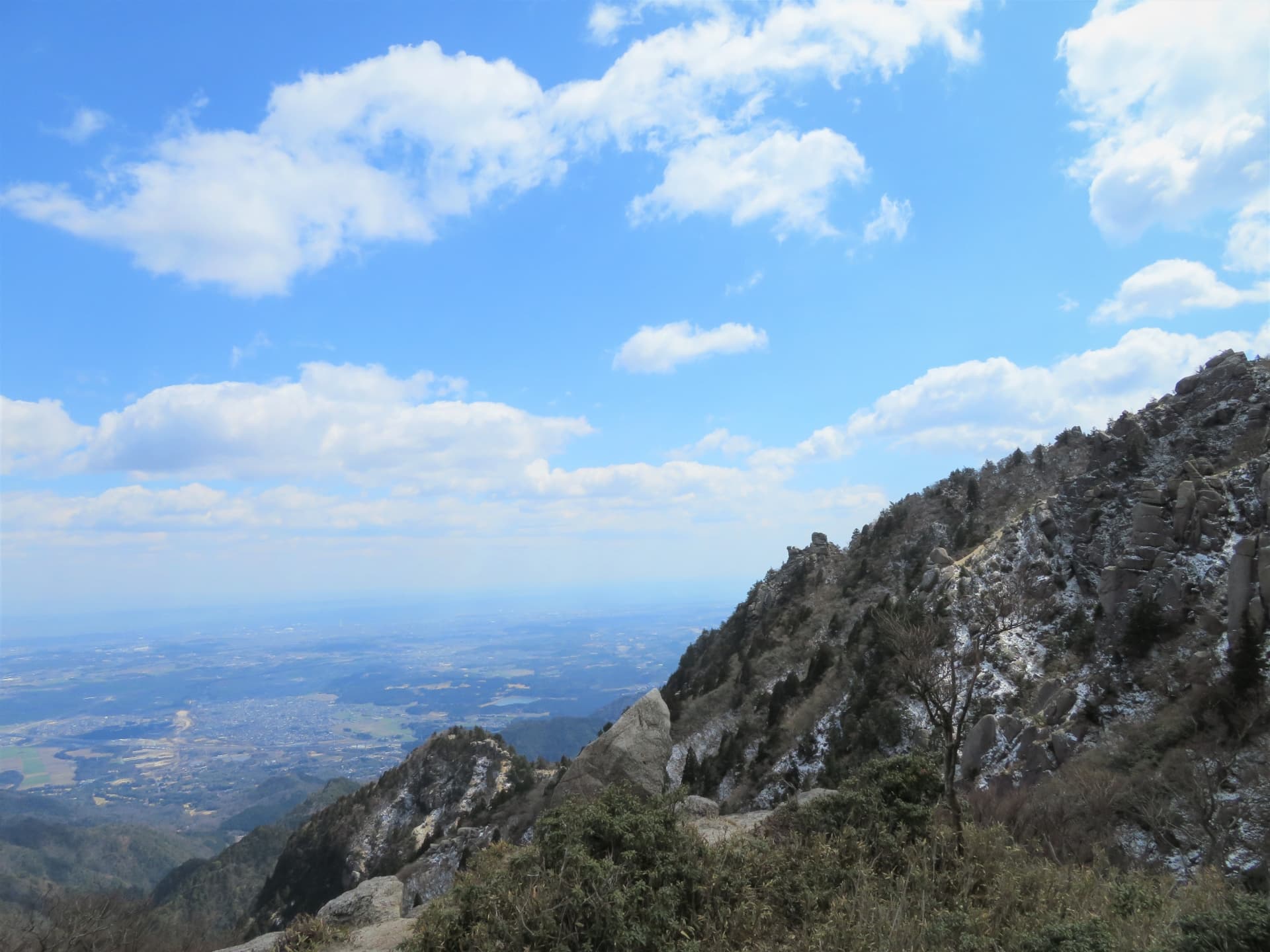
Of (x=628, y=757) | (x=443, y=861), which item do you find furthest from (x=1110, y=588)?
(x=443, y=861)

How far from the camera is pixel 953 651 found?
1625cm

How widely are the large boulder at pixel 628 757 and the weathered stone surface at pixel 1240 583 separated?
50.7ft

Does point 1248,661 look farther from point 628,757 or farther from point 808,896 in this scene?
point 628,757

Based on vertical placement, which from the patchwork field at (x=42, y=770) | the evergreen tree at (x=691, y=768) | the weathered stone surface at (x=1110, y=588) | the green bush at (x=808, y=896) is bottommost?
the patchwork field at (x=42, y=770)

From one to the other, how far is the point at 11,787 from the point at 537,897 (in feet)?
763

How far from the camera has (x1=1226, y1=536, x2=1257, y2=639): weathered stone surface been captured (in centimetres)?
1739

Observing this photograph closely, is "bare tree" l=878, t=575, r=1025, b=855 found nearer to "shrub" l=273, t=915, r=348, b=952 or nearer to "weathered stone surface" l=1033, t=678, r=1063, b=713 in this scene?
"weathered stone surface" l=1033, t=678, r=1063, b=713

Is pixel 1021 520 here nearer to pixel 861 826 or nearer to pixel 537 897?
pixel 861 826

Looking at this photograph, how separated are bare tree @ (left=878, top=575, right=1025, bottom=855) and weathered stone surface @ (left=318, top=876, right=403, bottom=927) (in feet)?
37.1

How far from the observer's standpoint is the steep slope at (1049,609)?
63.0ft

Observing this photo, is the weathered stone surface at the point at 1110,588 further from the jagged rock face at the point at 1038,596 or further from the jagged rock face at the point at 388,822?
the jagged rock face at the point at 388,822

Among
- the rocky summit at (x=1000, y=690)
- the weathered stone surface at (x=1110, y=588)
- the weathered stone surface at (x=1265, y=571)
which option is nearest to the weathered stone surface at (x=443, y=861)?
the rocky summit at (x=1000, y=690)

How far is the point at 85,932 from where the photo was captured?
21016 mm

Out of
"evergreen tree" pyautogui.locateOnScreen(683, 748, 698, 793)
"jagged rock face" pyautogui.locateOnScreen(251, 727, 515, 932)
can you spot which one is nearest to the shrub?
"evergreen tree" pyautogui.locateOnScreen(683, 748, 698, 793)
